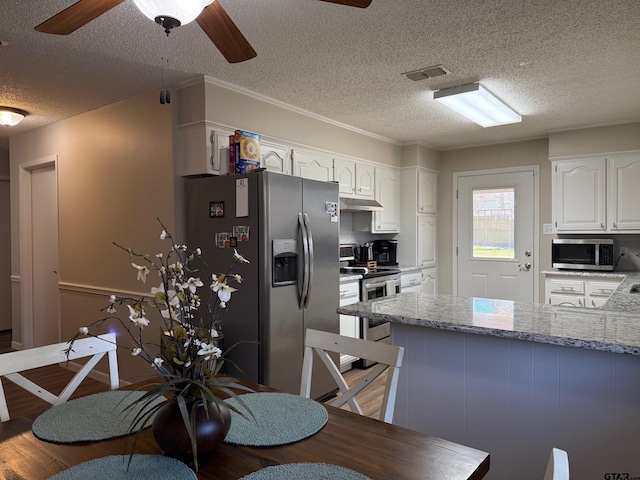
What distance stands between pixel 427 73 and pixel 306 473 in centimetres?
275

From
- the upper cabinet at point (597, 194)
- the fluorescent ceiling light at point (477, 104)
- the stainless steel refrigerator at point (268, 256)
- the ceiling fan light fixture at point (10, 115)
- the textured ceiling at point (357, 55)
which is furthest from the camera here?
the upper cabinet at point (597, 194)

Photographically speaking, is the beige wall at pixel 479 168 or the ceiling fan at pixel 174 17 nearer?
the ceiling fan at pixel 174 17

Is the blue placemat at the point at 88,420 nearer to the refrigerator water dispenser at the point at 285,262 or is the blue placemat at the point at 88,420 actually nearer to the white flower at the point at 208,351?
the white flower at the point at 208,351

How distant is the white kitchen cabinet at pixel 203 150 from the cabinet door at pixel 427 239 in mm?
2945

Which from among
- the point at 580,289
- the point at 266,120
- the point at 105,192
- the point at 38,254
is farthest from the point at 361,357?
the point at 38,254

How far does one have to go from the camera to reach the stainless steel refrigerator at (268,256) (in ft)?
9.57

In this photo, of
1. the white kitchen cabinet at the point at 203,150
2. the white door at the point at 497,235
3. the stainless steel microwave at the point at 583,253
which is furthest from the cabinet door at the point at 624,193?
the white kitchen cabinet at the point at 203,150

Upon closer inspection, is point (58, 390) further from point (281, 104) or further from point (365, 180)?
point (365, 180)

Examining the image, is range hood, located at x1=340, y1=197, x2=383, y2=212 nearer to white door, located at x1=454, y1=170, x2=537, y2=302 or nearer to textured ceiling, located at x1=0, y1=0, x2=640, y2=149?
textured ceiling, located at x1=0, y1=0, x2=640, y2=149

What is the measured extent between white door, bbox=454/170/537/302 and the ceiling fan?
4430mm

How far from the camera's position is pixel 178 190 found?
3312 mm

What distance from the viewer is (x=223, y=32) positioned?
1.60m

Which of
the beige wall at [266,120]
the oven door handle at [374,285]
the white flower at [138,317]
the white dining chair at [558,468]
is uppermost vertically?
the beige wall at [266,120]

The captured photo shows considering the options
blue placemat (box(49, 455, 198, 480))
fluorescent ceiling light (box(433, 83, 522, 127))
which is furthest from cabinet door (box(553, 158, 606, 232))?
blue placemat (box(49, 455, 198, 480))
